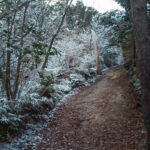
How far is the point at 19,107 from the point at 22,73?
1398 mm

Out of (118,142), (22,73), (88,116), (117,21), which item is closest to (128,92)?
(88,116)

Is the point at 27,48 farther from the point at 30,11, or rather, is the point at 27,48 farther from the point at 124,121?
the point at 30,11

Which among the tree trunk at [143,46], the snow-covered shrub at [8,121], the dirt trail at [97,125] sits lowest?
the dirt trail at [97,125]

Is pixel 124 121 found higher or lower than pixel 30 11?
lower

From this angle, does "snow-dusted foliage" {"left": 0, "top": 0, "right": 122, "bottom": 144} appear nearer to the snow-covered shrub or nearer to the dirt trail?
the snow-covered shrub

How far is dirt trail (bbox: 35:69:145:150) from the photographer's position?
4777mm

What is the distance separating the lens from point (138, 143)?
4.52 meters

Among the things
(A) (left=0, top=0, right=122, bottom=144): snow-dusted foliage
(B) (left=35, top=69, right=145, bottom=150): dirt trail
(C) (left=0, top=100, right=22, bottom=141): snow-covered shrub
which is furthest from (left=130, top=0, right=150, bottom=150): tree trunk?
(C) (left=0, top=100, right=22, bottom=141): snow-covered shrub

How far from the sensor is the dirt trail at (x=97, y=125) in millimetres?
4777

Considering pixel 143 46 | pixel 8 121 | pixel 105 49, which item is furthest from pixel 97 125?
pixel 105 49

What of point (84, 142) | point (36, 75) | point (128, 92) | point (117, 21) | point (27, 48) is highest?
point (117, 21)

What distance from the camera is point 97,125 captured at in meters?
5.85

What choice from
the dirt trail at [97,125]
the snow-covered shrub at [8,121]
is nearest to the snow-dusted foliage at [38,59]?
the snow-covered shrub at [8,121]

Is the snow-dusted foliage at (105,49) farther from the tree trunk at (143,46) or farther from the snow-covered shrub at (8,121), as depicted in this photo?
the tree trunk at (143,46)
